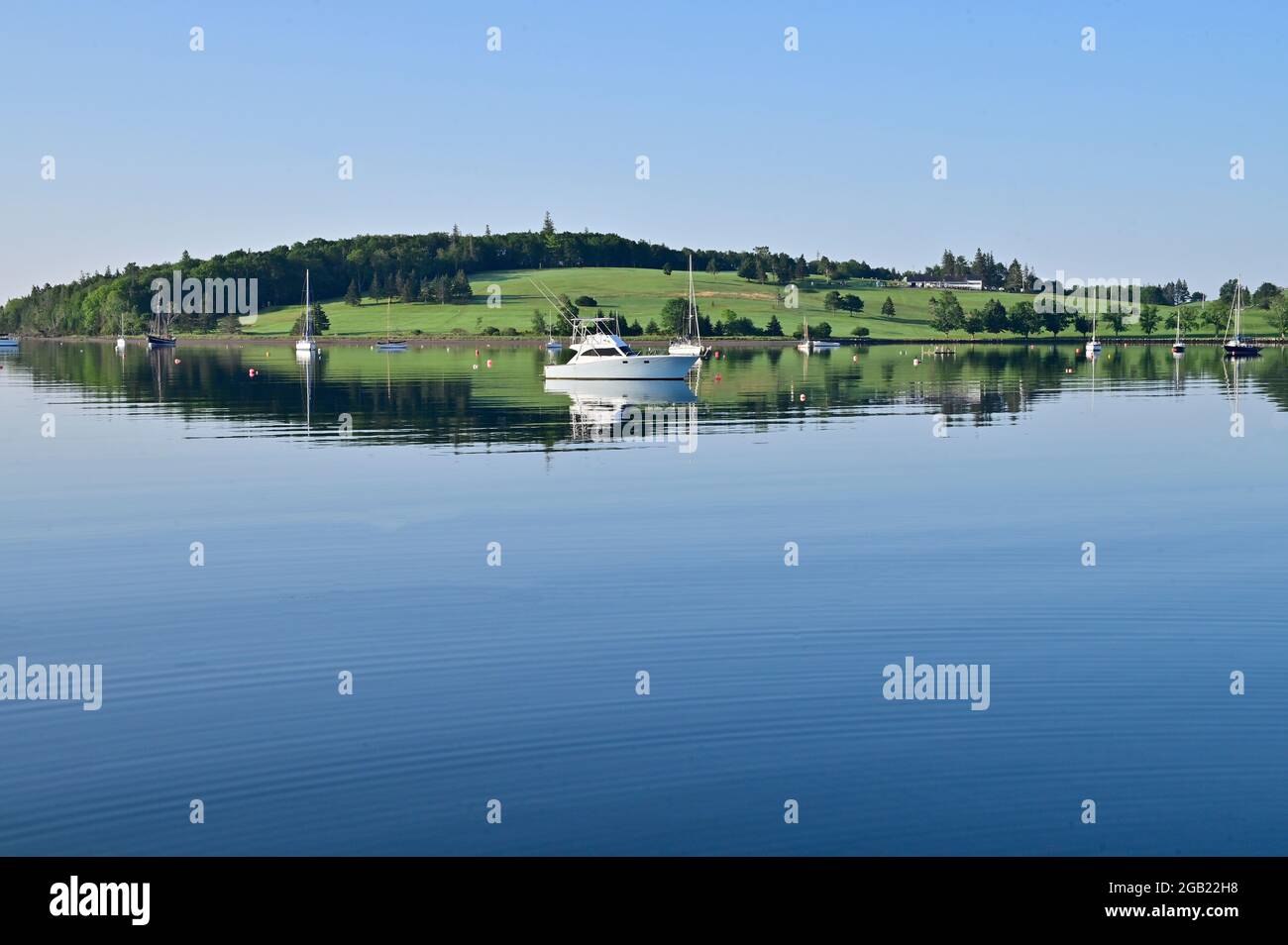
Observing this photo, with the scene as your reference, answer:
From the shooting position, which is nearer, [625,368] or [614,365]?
[614,365]

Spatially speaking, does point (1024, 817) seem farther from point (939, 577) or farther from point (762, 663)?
point (939, 577)

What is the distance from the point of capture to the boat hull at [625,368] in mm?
127812

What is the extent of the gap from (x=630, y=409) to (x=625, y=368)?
3425 cm

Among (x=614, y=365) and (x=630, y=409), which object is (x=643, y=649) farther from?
(x=614, y=365)

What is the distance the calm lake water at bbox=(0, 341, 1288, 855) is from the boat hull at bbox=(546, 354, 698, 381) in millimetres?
64627

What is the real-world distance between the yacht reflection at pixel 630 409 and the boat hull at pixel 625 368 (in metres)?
0.57

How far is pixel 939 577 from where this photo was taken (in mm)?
35062

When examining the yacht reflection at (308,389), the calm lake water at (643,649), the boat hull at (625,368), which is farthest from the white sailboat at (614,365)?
the calm lake water at (643,649)

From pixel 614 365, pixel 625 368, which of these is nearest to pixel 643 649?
pixel 614 365

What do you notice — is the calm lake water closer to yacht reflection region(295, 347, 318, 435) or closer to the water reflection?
yacht reflection region(295, 347, 318, 435)

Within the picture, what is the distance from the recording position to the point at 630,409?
95.0 metres
